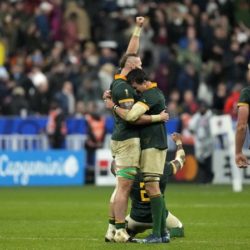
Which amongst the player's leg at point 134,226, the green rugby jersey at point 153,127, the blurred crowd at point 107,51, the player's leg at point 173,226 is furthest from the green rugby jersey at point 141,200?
the blurred crowd at point 107,51

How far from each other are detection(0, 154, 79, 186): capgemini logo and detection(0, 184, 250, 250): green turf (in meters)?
1.09

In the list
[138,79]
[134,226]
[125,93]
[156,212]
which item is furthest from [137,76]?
[134,226]

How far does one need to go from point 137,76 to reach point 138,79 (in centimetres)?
4

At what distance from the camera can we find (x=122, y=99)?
14.8m

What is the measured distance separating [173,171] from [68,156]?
45.8 feet

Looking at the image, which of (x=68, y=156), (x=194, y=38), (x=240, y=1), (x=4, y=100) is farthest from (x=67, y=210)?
(x=240, y=1)

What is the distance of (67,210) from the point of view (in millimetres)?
21047

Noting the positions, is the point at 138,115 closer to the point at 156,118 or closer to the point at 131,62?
the point at 156,118

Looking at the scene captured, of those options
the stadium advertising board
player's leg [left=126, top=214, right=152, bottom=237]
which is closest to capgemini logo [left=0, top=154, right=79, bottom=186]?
the stadium advertising board

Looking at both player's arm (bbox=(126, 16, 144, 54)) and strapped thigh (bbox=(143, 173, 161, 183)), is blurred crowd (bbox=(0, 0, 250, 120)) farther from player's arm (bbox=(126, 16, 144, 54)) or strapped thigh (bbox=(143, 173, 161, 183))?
strapped thigh (bbox=(143, 173, 161, 183))

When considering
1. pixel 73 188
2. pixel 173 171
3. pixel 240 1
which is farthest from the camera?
pixel 240 1

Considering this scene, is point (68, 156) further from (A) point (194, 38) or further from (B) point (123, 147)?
(B) point (123, 147)

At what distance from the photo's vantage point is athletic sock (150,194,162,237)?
14.5 meters

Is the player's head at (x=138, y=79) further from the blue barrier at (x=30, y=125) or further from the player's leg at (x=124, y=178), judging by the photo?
the blue barrier at (x=30, y=125)
